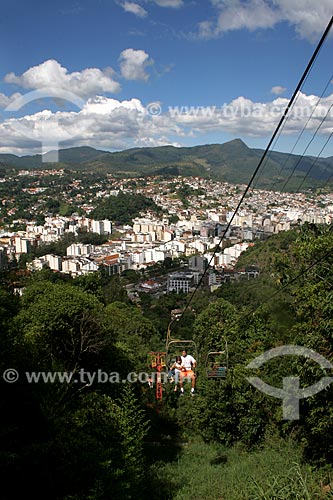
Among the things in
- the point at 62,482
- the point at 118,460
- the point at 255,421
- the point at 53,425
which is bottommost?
the point at 255,421

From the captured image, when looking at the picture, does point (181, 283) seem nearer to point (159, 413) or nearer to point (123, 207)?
point (159, 413)

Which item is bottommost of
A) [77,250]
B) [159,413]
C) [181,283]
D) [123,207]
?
[181,283]

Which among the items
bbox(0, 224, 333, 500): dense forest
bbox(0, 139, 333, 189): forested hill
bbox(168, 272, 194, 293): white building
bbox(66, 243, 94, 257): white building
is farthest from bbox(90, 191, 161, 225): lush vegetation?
bbox(0, 224, 333, 500): dense forest

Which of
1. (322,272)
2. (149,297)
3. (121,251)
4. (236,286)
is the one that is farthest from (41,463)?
(121,251)

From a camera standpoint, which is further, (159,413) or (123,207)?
(123,207)

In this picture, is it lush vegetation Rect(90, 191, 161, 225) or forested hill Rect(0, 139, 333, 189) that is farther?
forested hill Rect(0, 139, 333, 189)

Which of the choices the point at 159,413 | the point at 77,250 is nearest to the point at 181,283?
the point at 77,250

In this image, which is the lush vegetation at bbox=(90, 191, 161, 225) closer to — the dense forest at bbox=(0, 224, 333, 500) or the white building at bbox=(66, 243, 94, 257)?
the white building at bbox=(66, 243, 94, 257)

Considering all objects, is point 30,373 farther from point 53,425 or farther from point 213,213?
point 213,213
